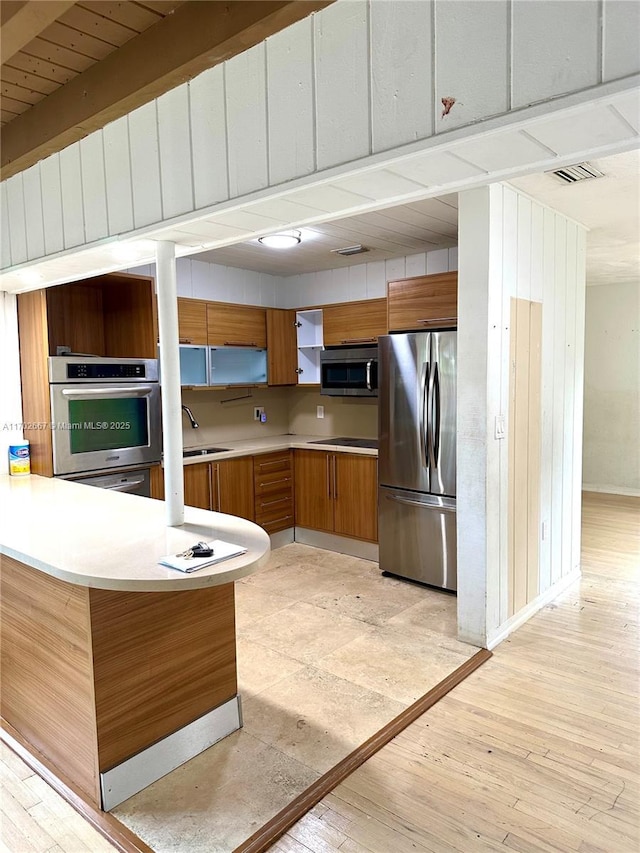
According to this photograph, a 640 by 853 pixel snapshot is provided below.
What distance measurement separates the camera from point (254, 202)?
5.78ft

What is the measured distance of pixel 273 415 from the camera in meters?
5.71

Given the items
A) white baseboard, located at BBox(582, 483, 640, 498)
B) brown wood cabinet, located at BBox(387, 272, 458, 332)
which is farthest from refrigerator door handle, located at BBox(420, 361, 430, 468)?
white baseboard, located at BBox(582, 483, 640, 498)

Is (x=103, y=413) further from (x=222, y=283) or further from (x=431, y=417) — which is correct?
(x=431, y=417)

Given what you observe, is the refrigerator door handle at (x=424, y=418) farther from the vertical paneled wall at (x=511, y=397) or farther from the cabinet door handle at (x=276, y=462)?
the cabinet door handle at (x=276, y=462)

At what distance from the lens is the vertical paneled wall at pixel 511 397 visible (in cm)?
295

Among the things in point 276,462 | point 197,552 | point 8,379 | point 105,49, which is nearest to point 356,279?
point 276,462

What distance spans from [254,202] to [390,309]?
2.55 meters

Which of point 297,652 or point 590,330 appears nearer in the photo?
point 297,652

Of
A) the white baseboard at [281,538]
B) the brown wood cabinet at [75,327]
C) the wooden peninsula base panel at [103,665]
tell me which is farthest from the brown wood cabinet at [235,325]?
the wooden peninsula base panel at [103,665]

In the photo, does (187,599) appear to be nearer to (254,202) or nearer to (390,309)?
(254,202)

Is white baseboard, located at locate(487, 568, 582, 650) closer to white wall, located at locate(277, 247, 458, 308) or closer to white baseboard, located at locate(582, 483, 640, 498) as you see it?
white wall, located at locate(277, 247, 458, 308)

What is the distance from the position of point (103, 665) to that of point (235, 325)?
133 inches

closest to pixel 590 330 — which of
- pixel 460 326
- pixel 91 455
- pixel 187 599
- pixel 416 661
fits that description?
pixel 460 326

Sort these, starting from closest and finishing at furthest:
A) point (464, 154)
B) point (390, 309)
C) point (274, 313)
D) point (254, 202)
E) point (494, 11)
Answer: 1. point (494, 11)
2. point (464, 154)
3. point (254, 202)
4. point (390, 309)
5. point (274, 313)
